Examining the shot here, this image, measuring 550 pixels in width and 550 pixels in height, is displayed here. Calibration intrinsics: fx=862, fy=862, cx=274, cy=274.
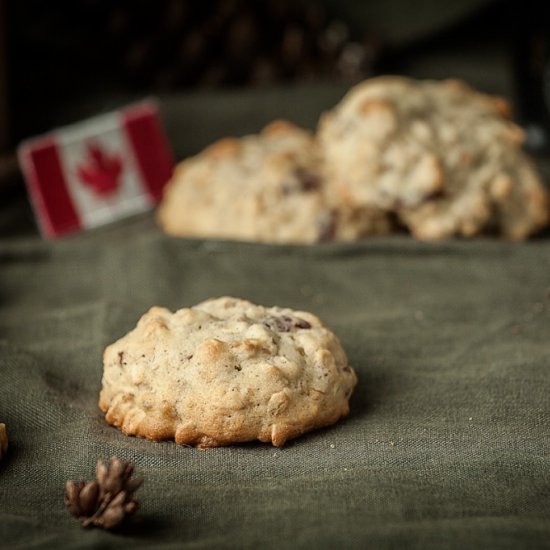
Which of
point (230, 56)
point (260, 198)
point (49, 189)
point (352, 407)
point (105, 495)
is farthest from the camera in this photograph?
point (230, 56)

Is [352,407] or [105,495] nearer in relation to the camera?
[105,495]

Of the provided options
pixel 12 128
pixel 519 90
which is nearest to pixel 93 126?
pixel 12 128

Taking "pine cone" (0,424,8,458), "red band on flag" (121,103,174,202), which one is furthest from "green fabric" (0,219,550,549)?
"red band on flag" (121,103,174,202)

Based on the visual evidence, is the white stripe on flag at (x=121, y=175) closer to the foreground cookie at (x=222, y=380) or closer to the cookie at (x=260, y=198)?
the cookie at (x=260, y=198)

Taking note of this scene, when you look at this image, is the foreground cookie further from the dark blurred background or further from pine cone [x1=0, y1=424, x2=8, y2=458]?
the dark blurred background

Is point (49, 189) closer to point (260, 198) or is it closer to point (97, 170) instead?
point (97, 170)

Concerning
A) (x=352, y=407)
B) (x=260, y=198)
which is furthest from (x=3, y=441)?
(x=260, y=198)
